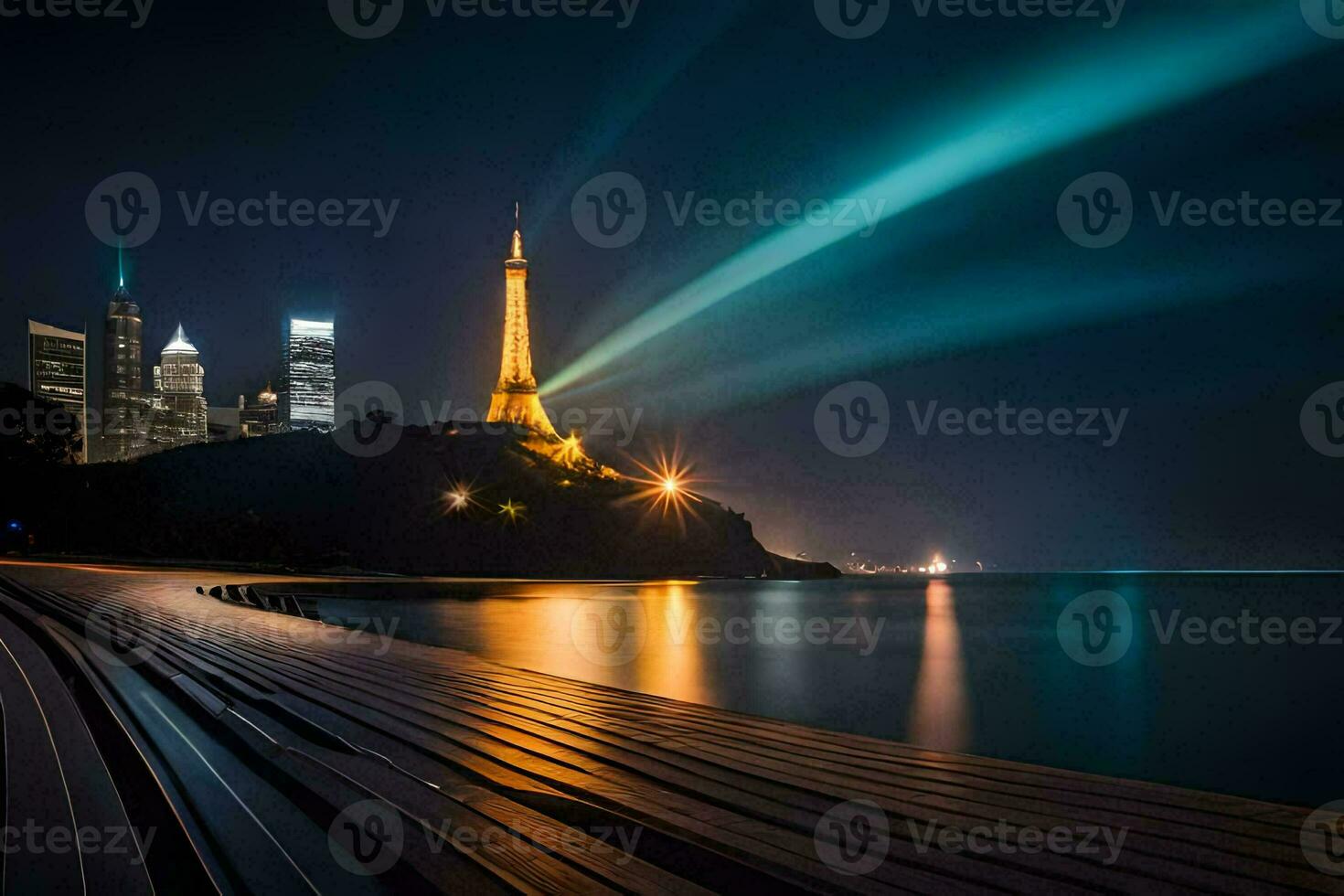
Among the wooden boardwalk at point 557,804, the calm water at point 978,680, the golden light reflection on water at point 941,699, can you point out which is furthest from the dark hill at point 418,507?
the wooden boardwalk at point 557,804

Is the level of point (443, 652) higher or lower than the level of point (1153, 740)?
higher

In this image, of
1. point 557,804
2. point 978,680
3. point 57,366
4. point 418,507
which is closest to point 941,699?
point 978,680

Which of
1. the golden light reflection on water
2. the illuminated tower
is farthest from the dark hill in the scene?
the golden light reflection on water

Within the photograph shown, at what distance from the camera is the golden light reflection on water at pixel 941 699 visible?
1251 cm

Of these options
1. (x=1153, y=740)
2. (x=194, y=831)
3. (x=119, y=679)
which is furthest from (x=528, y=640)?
(x=194, y=831)

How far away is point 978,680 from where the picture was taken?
19516 millimetres

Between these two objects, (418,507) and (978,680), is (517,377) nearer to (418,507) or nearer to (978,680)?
(418,507)

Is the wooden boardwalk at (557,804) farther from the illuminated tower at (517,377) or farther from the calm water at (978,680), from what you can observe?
the illuminated tower at (517,377)

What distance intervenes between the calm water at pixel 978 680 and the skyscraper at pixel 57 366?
183 meters

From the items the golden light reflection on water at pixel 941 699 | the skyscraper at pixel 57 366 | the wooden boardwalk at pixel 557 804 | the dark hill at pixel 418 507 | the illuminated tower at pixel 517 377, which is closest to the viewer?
the wooden boardwalk at pixel 557 804

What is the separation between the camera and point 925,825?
14.2 feet

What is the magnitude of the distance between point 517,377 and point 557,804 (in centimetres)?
11739

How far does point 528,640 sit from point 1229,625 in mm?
33276

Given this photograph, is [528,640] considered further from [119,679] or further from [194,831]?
[194,831]
